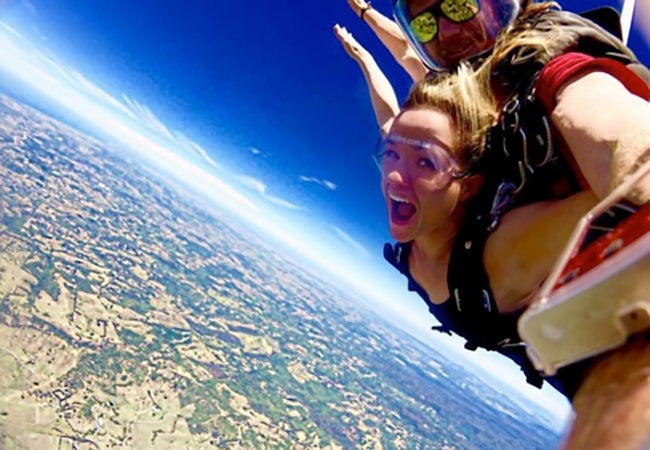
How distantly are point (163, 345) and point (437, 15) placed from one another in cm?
4251

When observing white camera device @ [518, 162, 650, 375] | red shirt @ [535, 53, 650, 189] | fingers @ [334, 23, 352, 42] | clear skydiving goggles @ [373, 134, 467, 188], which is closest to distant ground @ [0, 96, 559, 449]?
fingers @ [334, 23, 352, 42]

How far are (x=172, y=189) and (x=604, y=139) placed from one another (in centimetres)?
10497

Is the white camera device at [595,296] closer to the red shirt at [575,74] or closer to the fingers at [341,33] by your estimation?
the red shirt at [575,74]

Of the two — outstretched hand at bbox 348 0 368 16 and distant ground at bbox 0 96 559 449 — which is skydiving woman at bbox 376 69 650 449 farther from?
distant ground at bbox 0 96 559 449

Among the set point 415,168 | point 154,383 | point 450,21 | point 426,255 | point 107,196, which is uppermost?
point 450,21

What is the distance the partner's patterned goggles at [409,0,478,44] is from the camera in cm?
105

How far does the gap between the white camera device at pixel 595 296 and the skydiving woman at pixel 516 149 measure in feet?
0.27

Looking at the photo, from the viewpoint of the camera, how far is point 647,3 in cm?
111

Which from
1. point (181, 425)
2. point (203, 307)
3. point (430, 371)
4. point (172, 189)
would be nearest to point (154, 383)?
point (181, 425)

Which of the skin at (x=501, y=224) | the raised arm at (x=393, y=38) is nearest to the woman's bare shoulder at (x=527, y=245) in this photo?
the skin at (x=501, y=224)

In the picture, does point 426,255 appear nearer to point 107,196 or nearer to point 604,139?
point 604,139

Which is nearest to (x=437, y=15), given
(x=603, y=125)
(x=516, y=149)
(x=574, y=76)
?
(x=516, y=149)

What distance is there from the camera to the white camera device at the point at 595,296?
246mm

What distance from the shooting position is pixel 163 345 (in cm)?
3966
